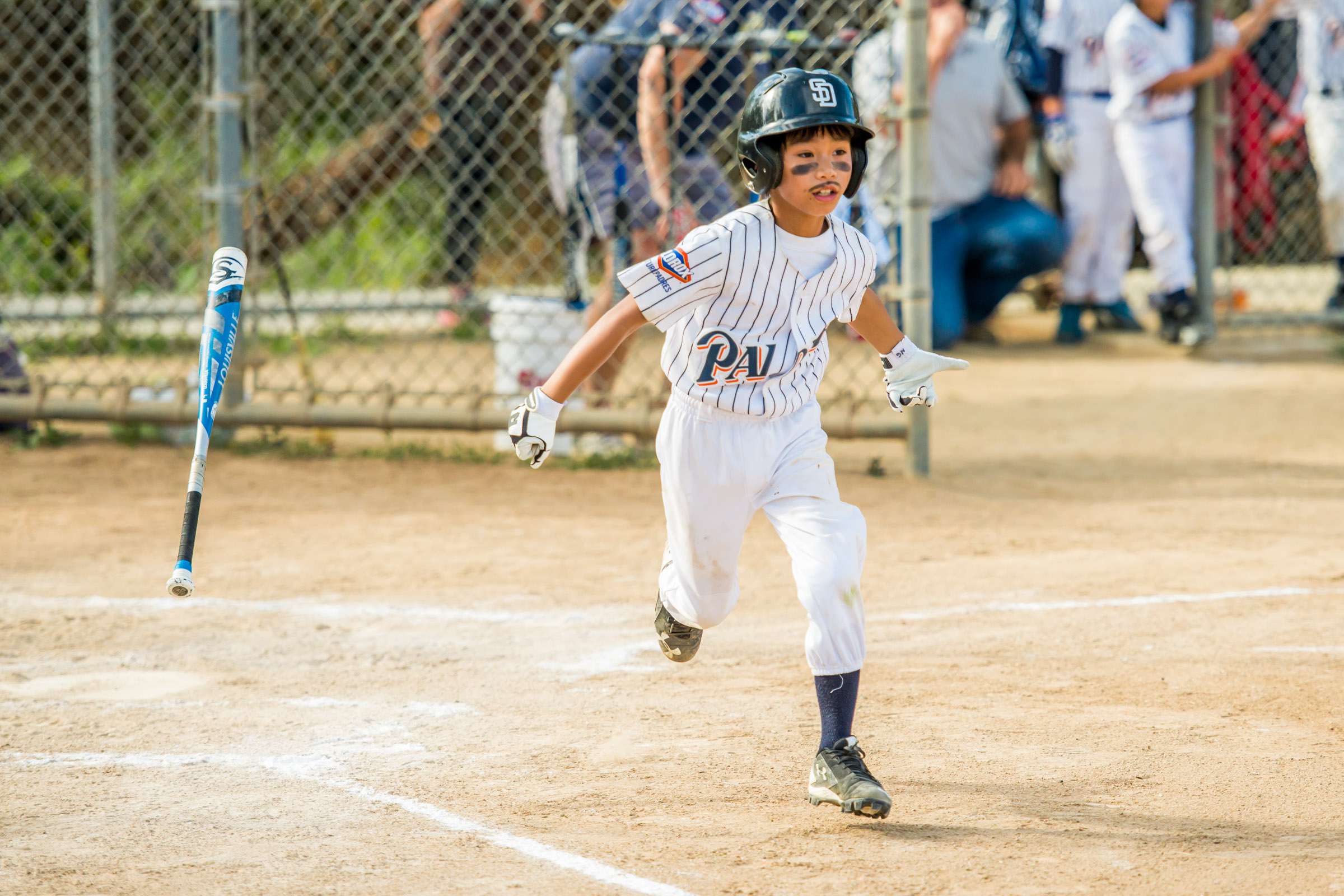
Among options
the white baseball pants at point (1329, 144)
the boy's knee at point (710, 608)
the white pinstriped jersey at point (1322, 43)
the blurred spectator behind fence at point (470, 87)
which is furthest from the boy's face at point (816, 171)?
the white baseball pants at point (1329, 144)

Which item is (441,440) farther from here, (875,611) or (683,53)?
(875,611)

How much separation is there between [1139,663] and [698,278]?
5.40 ft

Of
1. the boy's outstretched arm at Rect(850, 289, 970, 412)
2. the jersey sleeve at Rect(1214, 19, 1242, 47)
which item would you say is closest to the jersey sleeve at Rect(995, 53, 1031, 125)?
the jersey sleeve at Rect(1214, 19, 1242, 47)

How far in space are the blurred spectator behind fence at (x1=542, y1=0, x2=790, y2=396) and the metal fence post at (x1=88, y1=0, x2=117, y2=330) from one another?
2425 millimetres

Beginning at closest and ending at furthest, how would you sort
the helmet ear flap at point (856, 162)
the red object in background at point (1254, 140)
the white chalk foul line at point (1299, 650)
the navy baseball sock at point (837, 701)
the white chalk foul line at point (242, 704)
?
the navy baseball sock at point (837, 701)
the helmet ear flap at point (856, 162)
the white chalk foul line at point (242, 704)
the white chalk foul line at point (1299, 650)
the red object in background at point (1254, 140)

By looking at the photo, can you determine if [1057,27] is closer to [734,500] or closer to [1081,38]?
[1081,38]

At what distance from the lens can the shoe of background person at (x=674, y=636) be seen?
3.81 metres

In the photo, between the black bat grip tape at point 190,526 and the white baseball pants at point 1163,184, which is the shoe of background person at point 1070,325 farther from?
the black bat grip tape at point 190,526

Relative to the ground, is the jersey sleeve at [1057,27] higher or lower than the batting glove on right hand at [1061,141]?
higher

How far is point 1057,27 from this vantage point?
9289 mm

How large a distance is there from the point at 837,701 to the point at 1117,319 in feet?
24.8

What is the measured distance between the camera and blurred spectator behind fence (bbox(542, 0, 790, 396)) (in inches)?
270

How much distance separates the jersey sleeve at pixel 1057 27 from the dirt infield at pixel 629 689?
10.9 feet

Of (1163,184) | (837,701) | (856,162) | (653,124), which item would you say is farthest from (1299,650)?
(1163,184)
